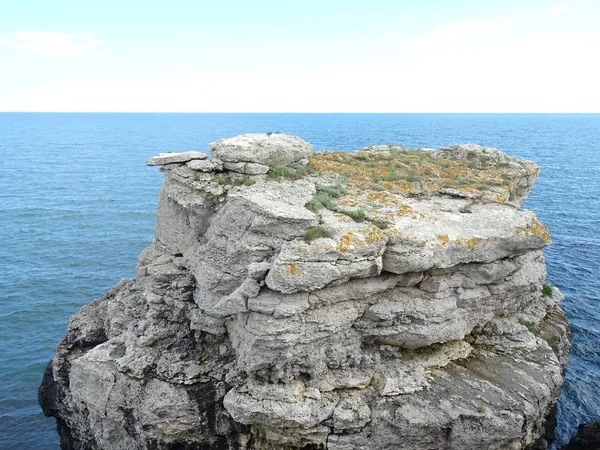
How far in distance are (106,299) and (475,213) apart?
20553 millimetres

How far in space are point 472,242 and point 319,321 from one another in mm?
6968

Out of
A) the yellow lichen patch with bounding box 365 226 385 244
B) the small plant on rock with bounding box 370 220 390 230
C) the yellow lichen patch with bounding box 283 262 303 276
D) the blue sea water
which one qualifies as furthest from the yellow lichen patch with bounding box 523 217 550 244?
the blue sea water

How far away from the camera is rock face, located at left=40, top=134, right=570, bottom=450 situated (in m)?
18.2

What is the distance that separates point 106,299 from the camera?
2809 cm

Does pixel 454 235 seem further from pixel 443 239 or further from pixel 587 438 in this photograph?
pixel 587 438

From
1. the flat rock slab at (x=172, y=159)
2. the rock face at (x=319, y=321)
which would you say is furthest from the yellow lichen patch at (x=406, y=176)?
the flat rock slab at (x=172, y=159)

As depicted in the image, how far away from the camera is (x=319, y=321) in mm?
18281

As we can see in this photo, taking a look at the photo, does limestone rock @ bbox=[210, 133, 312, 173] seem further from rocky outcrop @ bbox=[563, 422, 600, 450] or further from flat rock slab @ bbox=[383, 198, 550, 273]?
rocky outcrop @ bbox=[563, 422, 600, 450]

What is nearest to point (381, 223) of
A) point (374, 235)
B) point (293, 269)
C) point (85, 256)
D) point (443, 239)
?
point (374, 235)

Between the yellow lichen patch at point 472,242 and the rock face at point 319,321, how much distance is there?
0.25ft

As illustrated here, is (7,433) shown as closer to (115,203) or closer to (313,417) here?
(313,417)

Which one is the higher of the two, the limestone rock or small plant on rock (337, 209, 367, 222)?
the limestone rock

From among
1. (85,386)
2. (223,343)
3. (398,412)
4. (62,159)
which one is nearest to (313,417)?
(398,412)

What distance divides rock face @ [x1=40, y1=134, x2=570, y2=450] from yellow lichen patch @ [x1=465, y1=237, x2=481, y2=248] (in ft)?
0.25
